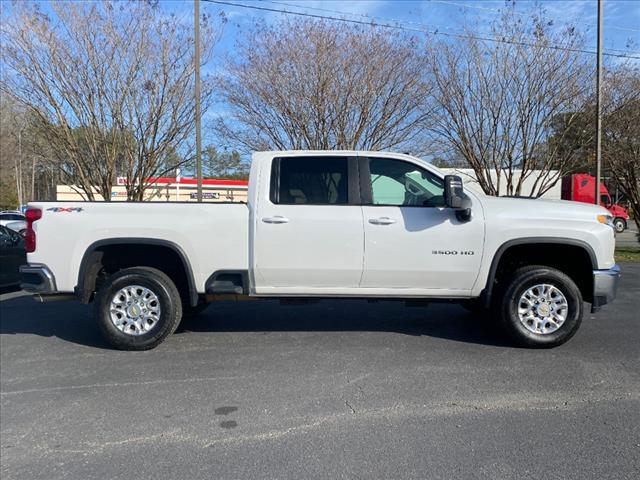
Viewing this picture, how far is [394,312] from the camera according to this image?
6969mm

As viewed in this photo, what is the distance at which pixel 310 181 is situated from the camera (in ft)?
17.7

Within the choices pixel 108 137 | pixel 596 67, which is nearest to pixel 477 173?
pixel 596 67

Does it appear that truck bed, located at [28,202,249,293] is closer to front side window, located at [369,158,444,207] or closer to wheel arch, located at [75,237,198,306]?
wheel arch, located at [75,237,198,306]

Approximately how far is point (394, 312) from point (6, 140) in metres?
33.7

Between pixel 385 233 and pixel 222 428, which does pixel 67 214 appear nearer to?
pixel 222 428

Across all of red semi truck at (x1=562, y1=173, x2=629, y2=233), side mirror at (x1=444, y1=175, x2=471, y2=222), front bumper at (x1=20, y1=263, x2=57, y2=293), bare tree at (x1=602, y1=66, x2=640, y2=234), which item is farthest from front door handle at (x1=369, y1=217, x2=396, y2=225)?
red semi truck at (x1=562, y1=173, x2=629, y2=233)

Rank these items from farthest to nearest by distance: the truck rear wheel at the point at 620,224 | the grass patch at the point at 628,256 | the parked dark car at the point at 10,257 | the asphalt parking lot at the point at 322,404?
the truck rear wheel at the point at 620,224
the grass patch at the point at 628,256
the parked dark car at the point at 10,257
the asphalt parking lot at the point at 322,404

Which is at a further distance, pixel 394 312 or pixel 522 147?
pixel 522 147

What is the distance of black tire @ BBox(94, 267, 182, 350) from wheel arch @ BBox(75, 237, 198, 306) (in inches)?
6.6

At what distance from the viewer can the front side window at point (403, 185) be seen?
527 centimetres

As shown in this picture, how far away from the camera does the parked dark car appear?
8.98 metres

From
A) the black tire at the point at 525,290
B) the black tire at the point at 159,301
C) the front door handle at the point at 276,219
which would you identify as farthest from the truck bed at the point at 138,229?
the black tire at the point at 525,290

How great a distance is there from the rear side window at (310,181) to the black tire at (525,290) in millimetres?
2001

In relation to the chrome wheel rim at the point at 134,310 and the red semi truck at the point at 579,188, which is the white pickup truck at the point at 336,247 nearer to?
the chrome wheel rim at the point at 134,310
